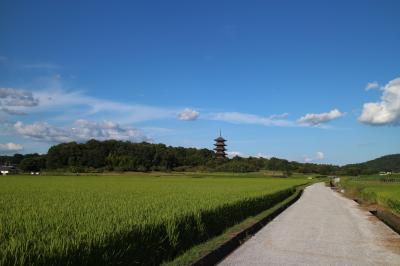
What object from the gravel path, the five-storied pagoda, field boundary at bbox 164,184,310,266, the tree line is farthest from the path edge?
the five-storied pagoda

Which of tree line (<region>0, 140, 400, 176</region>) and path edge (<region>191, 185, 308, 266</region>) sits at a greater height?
tree line (<region>0, 140, 400, 176</region>)

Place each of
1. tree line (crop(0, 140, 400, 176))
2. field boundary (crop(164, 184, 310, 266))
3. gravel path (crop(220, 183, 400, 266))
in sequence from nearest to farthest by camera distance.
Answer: field boundary (crop(164, 184, 310, 266)), gravel path (crop(220, 183, 400, 266)), tree line (crop(0, 140, 400, 176))

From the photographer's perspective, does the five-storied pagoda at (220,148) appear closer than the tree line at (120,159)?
No

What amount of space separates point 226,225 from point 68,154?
123 metres

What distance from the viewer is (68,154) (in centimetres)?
13200

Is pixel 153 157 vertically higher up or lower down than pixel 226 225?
higher up

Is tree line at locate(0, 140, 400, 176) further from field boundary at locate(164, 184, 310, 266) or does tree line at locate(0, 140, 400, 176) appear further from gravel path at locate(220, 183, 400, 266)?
field boundary at locate(164, 184, 310, 266)

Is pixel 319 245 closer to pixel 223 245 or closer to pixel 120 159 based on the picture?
pixel 223 245

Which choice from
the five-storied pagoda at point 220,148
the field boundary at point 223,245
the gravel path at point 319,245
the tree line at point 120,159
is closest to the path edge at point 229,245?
the field boundary at point 223,245

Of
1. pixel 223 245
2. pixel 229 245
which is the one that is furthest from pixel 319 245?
pixel 223 245

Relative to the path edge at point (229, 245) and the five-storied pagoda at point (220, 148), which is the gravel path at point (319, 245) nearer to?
the path edge at point (229, 245)

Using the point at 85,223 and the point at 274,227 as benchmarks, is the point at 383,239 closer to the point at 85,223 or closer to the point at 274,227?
the point at 274,227

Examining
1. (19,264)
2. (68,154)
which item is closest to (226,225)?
(19,264)

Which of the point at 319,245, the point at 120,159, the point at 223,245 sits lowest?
the point at 319,245
